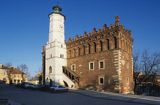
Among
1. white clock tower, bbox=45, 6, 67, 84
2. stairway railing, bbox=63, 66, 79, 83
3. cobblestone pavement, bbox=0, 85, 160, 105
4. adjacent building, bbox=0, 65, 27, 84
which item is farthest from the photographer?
adjacent building, bbox=0, 65, 27, 84

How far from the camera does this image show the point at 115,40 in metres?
38.2

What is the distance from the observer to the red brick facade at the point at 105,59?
37.1 m

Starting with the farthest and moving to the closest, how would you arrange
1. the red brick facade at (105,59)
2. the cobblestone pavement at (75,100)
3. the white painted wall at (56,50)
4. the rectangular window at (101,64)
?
the white painted wall at (56,50)
the rectangular window at (101,64)
the red brick facade at (105,59)
the cobblestone pavement at (75,100)

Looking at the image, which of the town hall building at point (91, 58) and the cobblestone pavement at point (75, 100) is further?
the town hall building at point (91, 58)

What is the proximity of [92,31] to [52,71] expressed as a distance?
11443 millimetres

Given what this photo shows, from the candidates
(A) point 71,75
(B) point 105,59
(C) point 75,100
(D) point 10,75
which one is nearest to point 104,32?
(B) point 105,59

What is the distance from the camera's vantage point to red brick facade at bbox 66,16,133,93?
37.1 m

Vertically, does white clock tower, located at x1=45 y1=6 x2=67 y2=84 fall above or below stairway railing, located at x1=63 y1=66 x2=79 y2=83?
above

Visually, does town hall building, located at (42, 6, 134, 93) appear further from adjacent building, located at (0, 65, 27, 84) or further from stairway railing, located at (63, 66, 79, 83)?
adjacent building, located at (0, 65, 27, 84)

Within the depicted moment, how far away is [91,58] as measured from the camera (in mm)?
41531

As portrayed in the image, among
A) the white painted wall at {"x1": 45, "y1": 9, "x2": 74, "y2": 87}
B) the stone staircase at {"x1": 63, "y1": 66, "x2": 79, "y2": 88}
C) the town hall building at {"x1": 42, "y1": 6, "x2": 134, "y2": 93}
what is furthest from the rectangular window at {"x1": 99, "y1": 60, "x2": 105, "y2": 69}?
the white painted wall at {"x1": 45, "y1": 9, "x2": 74, "y2": 87}

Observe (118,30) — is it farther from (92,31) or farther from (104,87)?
(104,87)

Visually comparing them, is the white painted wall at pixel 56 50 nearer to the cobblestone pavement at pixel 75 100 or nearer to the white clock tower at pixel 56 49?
the white clock tower at pixel 56 49

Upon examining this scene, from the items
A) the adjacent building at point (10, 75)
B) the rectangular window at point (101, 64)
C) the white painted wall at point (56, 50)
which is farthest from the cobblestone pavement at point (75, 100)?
the adjacent building at point (10, 75)
